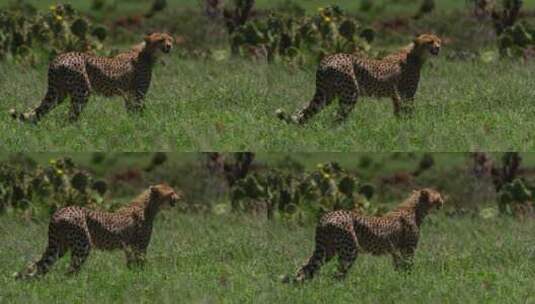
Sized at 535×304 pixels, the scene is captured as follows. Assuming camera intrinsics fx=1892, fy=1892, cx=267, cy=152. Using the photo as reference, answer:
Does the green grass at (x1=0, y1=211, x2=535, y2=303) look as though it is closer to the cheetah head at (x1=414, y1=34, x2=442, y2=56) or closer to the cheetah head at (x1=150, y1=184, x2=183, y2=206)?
the cheetah head at (x1=150, y1=184, x2=183, y2=206)

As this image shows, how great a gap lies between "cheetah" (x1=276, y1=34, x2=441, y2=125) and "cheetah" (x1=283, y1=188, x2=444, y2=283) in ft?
3.10

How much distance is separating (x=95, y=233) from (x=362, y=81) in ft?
8.66

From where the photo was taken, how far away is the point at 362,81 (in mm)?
16312

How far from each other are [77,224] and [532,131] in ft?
13.0

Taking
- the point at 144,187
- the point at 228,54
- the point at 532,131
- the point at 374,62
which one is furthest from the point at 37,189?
the point at 532,131

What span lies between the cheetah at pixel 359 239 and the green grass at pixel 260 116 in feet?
1.97

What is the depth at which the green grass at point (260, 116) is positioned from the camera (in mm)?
16016

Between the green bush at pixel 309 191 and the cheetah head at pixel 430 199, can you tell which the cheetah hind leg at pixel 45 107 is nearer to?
the green bush at pixel 309 191

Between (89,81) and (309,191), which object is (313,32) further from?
(89,81)

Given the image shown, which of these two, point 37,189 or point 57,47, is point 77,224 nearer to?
point 37,189

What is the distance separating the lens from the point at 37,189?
1669 centimetres

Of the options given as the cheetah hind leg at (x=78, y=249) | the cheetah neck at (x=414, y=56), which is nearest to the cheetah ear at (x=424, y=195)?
the cheetah neck at (x=414, y=56)

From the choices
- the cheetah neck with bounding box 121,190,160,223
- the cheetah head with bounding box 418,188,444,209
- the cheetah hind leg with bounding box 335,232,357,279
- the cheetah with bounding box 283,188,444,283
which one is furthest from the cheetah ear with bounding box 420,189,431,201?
the cheetah neck with bounding box 121,190,160,223

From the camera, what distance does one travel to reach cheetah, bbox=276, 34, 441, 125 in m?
16.2
